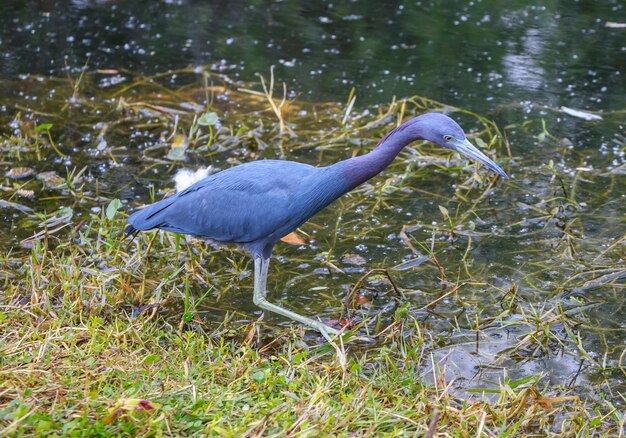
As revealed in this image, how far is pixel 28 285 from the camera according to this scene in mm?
4242

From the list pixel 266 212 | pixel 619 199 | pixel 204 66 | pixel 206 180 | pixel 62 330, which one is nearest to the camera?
pixel 62 330

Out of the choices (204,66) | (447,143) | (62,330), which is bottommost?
(204,66)

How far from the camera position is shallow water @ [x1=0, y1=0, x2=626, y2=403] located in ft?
14.2

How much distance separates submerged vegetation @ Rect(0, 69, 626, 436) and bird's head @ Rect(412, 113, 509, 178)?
0.74 metres

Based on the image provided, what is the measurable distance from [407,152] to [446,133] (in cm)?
221

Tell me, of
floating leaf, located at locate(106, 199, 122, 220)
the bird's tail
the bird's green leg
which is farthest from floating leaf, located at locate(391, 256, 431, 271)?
floating leaf, located at locate(106, 199, 122, 220)

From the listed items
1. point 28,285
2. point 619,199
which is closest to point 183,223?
point 28,285

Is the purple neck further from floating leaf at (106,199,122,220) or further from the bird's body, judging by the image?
floating leaf at (106,199,122,220)

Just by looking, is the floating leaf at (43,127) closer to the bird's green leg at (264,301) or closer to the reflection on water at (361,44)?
the reflection on water at (361,44)

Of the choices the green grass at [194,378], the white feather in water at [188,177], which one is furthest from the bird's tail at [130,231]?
the white feather in water at [188,177]

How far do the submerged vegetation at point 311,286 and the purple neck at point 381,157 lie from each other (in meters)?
0.55

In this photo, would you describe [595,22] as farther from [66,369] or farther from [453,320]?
[66,369]

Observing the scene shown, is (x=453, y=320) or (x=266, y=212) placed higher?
(x=266, y=212)

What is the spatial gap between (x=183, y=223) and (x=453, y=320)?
1459 millimetres
